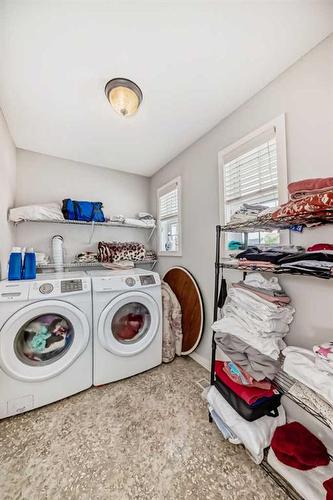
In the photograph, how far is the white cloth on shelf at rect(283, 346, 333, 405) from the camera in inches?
31.9

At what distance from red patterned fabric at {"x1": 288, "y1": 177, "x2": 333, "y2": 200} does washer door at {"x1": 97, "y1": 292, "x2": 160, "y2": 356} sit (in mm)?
1465

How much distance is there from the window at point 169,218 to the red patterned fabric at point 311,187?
1456 millimetres

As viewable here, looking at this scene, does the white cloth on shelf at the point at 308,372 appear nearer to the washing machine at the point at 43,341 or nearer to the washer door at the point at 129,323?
the washer door at the point at 129,323

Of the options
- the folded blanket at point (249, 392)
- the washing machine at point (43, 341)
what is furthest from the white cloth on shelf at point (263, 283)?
the washing machine at point (43, 341)

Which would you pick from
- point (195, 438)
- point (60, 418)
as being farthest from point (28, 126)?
point (195, 438)

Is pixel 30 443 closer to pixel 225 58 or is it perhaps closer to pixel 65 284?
pixel 65 284

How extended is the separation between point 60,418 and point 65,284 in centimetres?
98

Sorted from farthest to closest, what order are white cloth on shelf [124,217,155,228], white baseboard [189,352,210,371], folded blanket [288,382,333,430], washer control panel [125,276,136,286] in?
1. white cloth on shelf [124,217,155,228]
2. white baseboard [189,352,210,371]
3. washer control panel [125,276,136,286]
4. folded blanket [288,382,333,430]

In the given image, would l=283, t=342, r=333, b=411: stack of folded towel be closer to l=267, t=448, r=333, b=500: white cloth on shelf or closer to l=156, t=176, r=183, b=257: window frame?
l=267, t=448, r=333, b=500: white cloth on shelf

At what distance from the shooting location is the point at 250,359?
3.74 feet

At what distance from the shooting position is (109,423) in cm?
138

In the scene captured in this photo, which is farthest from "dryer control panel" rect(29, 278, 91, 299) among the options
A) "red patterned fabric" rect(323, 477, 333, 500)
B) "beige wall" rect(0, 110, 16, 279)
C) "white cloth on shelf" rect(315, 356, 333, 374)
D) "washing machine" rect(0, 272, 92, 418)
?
"red patterned fabric" rect(323, 477, 333, 500)

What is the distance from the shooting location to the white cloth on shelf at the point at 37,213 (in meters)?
2.02

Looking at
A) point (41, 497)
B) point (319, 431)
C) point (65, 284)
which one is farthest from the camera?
point (65, 284)
